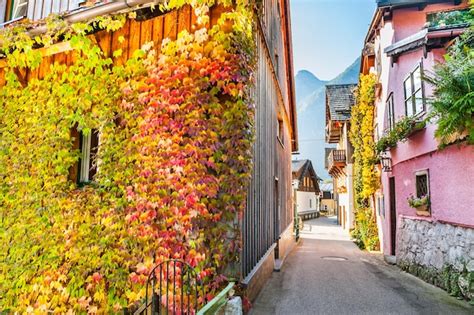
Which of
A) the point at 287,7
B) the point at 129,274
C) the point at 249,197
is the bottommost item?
the point at 129,274

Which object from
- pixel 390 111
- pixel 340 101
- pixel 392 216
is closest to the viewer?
pixel 390 111

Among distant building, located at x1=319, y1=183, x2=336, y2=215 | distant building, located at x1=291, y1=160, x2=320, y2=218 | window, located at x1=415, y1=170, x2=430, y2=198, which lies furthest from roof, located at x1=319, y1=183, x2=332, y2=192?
window, located at x1=415, y1=170, x2=430, y2=198

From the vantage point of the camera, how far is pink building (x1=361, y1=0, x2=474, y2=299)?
5809 mm

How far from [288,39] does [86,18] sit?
31.3ft

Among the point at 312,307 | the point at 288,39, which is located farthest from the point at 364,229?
the point at 312,307

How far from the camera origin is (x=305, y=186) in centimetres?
3691

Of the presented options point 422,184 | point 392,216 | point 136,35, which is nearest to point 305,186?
point 392,216

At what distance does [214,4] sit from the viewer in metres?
4.23

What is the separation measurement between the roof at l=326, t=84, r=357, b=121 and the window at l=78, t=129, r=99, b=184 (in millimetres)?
16880

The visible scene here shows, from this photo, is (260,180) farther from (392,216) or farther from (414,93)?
(392,216)

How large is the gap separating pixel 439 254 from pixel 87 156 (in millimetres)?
6901

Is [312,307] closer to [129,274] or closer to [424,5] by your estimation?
[129,274]

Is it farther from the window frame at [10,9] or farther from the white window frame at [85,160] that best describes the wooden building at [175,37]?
the white window frame at [85,160]

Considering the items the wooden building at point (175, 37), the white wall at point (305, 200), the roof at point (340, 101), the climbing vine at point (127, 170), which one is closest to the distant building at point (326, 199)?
the white wall at point (305, 200)
